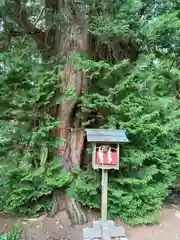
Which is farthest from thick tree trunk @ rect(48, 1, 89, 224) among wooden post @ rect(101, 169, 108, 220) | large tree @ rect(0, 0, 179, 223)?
wooden post @ rect(101, 169, 108, 220)

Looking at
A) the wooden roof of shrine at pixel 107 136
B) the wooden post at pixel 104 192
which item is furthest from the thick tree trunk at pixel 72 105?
the wooden roof of shrine at pixel 107 136

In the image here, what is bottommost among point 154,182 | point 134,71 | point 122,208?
point 122,208

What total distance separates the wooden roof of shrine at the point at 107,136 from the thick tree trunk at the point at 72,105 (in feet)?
1.69

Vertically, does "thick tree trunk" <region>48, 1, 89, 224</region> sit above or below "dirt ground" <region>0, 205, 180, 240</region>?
above

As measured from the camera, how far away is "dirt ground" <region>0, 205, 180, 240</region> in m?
2.71

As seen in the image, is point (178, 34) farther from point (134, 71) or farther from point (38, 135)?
point (38, 135)

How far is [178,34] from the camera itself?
311 centimetres

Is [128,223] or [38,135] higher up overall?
[38,135]

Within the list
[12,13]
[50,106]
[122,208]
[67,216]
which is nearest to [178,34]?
[50,106]

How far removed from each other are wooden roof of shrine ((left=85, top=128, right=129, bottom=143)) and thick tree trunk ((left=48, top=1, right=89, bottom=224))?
0.51m

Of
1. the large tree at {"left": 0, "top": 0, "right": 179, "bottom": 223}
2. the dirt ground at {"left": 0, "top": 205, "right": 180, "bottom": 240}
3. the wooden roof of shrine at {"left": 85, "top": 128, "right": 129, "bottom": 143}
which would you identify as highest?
the large tree at {"left": 0, "top": 0, "right": 179, "bottom": 223}

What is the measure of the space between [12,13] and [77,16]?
0.82 m

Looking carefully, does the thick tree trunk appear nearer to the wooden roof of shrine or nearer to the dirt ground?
the dirt ground

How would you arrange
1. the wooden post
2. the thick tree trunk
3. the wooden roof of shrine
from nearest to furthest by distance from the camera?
1. the wooden roof of shrine
2. the wooden post
3. the thick tree trunk
